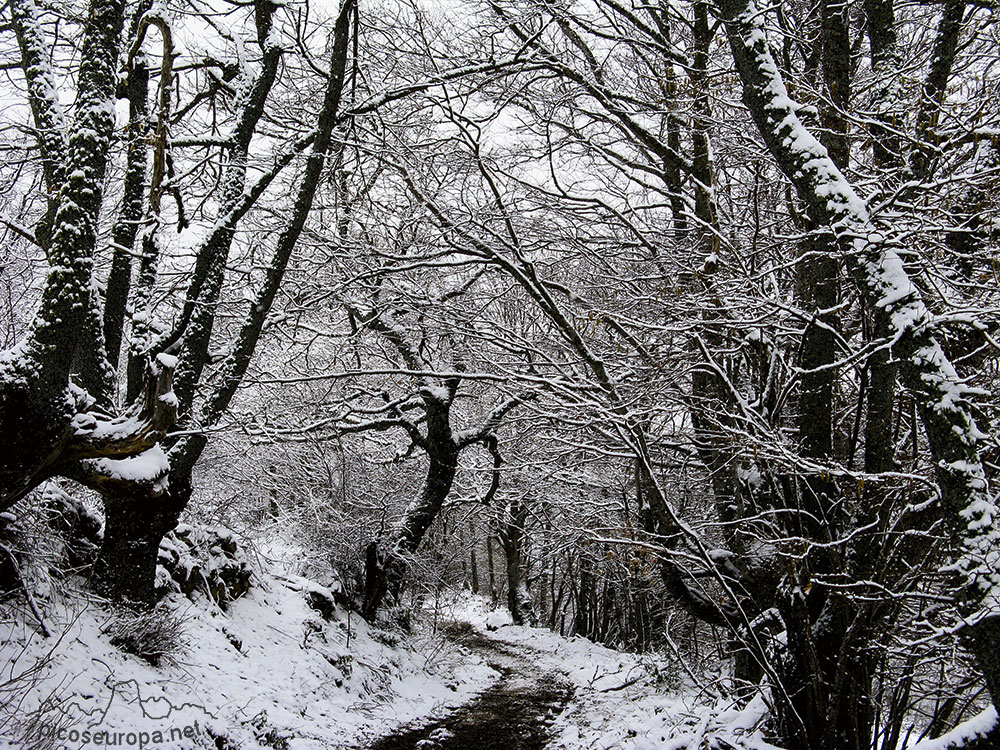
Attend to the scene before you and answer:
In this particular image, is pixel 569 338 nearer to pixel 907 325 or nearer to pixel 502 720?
pixel 907 325

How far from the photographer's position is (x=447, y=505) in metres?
14.0

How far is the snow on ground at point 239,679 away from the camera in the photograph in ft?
13.9

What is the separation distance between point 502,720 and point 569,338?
6444 mm

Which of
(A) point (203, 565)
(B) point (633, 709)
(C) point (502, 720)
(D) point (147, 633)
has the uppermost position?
(A) point (203, 565)

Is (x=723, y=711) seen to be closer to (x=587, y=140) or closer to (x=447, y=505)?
(x=587, y=140)

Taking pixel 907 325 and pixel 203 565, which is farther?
pixel 203 565

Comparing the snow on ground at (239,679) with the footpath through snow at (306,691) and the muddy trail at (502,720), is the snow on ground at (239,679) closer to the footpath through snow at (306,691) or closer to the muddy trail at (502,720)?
the footpath through snow at (306,691)

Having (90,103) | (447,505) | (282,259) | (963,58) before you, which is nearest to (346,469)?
(447,505)

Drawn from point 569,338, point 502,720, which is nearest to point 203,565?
point 502,720

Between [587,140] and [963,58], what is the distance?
3.18 metres

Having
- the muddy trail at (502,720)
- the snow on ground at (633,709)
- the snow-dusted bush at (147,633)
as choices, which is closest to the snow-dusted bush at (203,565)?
the snow-dusted bush at (147,633)

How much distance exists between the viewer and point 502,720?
883 centimetres

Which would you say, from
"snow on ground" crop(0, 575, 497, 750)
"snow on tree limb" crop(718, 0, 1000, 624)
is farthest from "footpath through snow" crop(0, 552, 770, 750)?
"snow on tree limb" crop(718, 0, 1000, 624)

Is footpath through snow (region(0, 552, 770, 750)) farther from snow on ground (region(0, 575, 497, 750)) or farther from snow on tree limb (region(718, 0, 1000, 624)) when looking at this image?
snow on tree limb (region(718, 0, 1000, 624))
